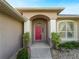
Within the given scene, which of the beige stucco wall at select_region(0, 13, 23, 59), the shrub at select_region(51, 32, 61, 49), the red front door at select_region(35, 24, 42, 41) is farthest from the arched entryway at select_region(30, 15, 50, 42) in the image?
the beige stucco wall at select_region(0, 13, 23, 59)

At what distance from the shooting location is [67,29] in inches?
735

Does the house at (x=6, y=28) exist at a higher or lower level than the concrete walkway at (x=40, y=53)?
higher

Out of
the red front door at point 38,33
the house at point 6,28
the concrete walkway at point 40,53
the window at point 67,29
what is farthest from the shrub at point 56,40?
the red front door at point 38,33

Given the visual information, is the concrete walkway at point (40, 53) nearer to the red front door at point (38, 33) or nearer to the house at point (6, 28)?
the house at point (6, 28)

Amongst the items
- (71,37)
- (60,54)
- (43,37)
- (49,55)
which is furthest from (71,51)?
(43,37)

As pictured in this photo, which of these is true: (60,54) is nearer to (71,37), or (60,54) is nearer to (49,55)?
(49,55)

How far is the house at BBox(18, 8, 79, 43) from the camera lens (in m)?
15.3

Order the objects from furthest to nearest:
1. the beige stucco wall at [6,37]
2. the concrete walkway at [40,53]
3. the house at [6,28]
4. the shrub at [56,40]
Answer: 1. the shrub at [56,40]
2. the concrete walkway at [40,53]
3. the beige stucco wall at [6,37]
4. the house at [6,28]

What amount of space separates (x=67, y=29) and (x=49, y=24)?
3.46m

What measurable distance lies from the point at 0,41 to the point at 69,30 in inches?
478

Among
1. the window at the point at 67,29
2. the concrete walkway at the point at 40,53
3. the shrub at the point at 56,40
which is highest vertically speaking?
the window at the point at 67,29

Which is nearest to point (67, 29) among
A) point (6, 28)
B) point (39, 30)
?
point (39, 30)

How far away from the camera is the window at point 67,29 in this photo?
18500mm

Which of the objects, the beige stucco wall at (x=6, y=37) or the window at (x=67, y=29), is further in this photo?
the window at (x=67, y=29)
